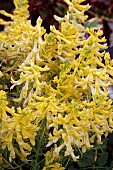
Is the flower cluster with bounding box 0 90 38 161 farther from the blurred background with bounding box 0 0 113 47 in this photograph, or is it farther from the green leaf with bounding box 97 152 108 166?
the blurred background with bounding box 0 0 113 47

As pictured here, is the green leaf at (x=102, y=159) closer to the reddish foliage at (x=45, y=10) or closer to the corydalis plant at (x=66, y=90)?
the corydalis plant at (x=66, y=90)

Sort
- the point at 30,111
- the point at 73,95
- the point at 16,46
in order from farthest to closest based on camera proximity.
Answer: the point at 16,46, the point at 73,95, the point at 30,111

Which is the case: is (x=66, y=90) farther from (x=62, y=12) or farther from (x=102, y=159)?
(x=62, y=12)

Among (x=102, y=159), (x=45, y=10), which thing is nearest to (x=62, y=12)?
(x=45, y=10)

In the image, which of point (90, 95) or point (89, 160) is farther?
point (89, 160)

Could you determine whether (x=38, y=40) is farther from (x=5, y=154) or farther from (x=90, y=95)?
(x=5, y=154)

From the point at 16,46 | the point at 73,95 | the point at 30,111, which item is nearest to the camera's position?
the point at 30,111

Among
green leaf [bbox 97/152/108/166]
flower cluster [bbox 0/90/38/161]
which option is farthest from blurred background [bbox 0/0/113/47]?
flower cluster [bbox 0/90/38/161]

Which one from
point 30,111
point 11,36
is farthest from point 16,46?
point 30,111
